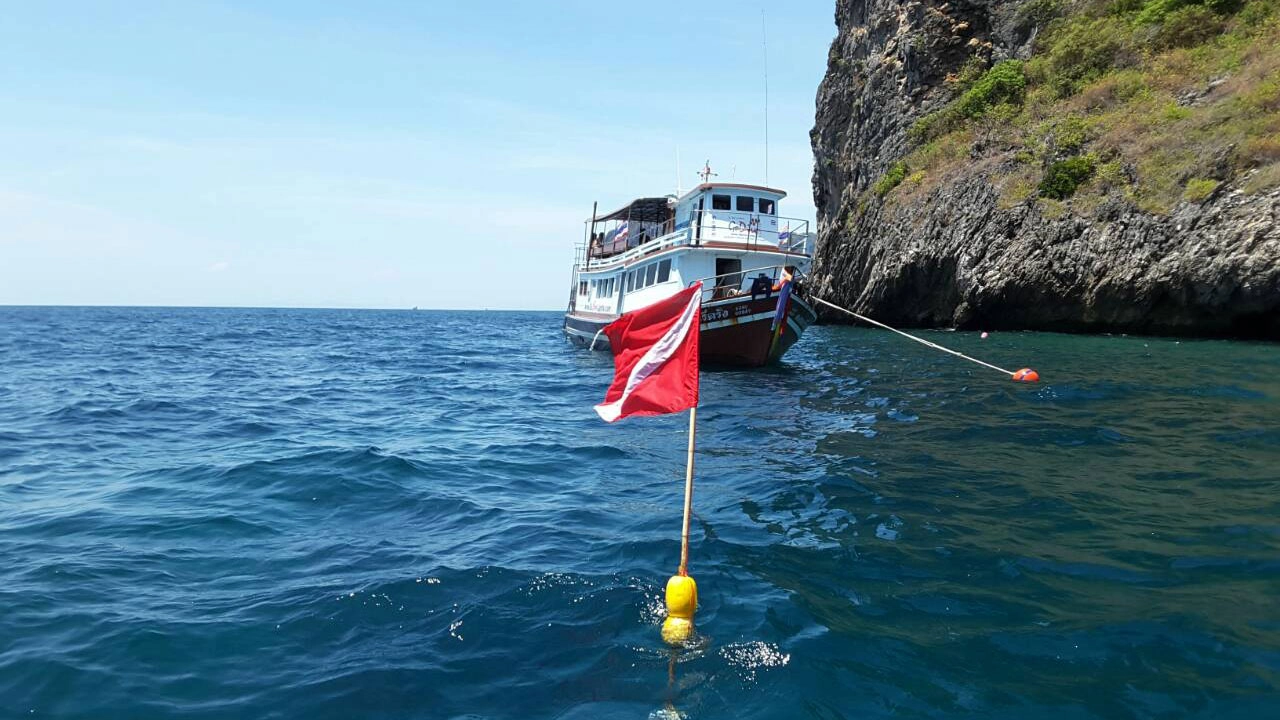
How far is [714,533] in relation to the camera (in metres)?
7.48

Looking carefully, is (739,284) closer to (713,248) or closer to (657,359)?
(713,248)

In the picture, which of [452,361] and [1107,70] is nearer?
[452,361]

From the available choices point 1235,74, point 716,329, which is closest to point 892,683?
point 716,329

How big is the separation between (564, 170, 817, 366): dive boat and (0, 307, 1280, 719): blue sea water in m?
7.15

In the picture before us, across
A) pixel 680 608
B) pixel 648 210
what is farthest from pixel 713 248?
pixel 680 608

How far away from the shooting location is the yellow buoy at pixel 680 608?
17.1ft

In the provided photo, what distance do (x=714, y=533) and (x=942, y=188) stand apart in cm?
3302

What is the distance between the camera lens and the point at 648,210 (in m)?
32.2

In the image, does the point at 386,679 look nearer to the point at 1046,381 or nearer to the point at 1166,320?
the point at 1046,381

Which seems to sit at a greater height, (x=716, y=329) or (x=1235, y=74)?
(x=1235, y=74)

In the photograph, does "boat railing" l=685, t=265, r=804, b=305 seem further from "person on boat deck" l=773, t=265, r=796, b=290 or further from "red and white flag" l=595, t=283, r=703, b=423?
"red and white flag" l=595, t=283, r=703, b=423

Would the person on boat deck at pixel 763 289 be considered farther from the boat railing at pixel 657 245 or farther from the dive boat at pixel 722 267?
the boat railing at pixel 657 245

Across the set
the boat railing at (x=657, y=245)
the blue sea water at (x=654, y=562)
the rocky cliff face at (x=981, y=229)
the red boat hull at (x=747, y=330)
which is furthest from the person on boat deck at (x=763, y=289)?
the rocky cliff face at (x=981, y=229)

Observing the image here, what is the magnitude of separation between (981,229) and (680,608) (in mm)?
31449
